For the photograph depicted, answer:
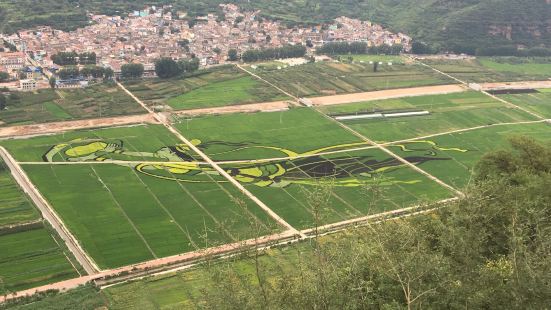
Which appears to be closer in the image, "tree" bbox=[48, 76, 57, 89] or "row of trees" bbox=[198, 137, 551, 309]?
"row of trees" bbox=[198, 137, 551, 309]

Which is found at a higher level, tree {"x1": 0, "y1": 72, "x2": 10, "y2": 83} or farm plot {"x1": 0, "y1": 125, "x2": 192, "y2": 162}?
tree {"x1": 0, "y1": 72, "x2": 10, "y2": 83}

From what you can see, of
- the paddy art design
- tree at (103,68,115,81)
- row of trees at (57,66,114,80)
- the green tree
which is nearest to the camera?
the paddy art design

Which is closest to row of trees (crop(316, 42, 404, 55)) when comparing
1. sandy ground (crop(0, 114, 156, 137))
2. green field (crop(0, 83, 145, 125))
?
green field (crop(0, 83, 145, 125))

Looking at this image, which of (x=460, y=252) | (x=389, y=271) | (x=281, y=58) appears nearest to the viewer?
(x=389, y=271)

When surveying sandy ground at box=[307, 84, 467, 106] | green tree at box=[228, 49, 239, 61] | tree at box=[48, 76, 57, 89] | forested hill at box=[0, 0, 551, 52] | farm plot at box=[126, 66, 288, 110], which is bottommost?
sandy ground at box=[307, 84, 467, 106]

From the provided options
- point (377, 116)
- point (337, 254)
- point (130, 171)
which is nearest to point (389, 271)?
point (337, 254)

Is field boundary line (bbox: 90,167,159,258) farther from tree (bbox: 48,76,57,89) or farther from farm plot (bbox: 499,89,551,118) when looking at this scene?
farm plot (bbox: 499,89,551,118)

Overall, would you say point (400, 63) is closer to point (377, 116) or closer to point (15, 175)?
point (377, 116)

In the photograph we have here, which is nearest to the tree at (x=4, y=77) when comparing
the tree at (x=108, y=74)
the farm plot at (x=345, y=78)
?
the tree at (x=108, y=74)
